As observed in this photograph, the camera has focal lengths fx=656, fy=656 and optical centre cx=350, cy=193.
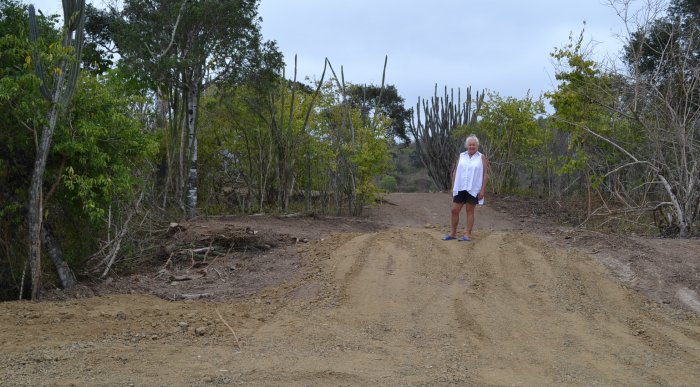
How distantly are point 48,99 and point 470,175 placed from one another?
539 centimetres

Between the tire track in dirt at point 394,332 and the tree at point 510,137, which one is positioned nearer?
the tire track in dirt at point 394,332

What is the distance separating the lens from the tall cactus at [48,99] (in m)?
7.39

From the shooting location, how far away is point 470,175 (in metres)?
9.06

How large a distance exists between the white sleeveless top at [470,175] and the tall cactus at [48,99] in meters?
5.06

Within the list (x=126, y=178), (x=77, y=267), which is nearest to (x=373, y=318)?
(x=126, y=178)

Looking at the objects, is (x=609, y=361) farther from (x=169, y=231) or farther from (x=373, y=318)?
(x=169, y=231)

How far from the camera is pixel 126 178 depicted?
8.20m

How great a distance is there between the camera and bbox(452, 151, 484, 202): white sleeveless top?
9.04 metres

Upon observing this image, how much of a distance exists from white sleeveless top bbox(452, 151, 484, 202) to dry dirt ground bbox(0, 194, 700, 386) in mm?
797

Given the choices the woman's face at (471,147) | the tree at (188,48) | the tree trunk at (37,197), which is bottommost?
the tree trunk at (37,197)

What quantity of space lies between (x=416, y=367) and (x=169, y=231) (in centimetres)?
633

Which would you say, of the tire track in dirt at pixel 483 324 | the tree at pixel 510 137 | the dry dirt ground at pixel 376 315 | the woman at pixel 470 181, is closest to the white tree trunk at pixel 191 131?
the dry dirt ground at pixel 376 315

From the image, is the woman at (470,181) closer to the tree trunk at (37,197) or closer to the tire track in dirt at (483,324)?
the tire track in dirt at (483,324)

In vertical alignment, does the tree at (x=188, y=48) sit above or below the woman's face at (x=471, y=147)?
above
